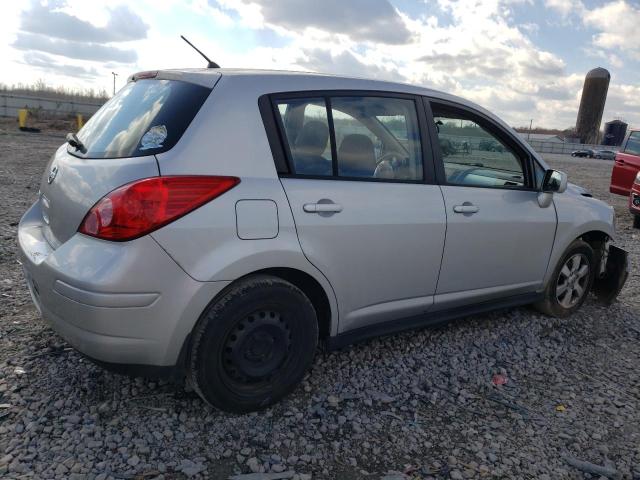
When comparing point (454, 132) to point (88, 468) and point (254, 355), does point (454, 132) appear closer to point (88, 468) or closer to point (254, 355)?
point (254, 355)

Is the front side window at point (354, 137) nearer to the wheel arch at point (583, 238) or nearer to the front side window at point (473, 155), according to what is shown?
the front side window at point (473, 155)

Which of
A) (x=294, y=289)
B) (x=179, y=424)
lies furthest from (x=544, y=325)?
(x=179, y=424)

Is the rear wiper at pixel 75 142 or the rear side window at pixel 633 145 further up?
the rear side window at pixel 633 145

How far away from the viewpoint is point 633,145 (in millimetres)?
10977

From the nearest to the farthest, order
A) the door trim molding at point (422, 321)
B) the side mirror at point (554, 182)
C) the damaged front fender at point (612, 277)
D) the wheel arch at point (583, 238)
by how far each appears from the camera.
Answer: the door trim molding at point (422, 321), the side mirror at point (554, 182), the wheel arch at point (583, 238), the damaged front fender at point (612, 277)

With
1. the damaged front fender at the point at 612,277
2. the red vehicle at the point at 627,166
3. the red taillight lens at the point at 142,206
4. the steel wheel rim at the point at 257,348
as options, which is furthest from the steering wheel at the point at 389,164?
the red vehicle at the point at 627,166

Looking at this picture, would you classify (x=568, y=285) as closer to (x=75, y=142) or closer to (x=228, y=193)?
(x=228, y=193)

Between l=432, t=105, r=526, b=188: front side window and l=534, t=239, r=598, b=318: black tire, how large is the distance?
0.88 meters

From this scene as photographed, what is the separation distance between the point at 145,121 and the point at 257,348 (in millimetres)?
1307

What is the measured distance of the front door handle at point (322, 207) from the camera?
2.82 m

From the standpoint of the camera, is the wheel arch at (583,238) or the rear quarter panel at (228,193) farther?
the wheel arch at (583,238)

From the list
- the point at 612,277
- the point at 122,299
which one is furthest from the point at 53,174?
the point at 612,277

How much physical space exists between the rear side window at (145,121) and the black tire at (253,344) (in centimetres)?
81

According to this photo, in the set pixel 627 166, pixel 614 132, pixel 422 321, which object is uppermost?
pixel 614 132
